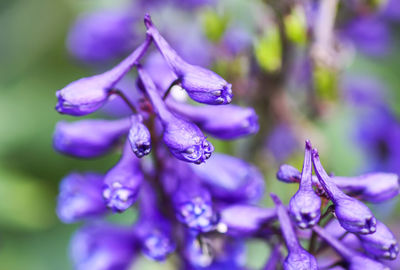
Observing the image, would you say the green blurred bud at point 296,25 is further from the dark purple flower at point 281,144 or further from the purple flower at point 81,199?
the purple flower at point 81,199

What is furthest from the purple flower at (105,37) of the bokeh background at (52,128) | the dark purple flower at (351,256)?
the dark purple flower at (351,256)

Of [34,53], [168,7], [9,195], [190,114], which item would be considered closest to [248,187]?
[190,114]

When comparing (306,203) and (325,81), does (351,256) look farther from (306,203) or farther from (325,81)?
(325,81)

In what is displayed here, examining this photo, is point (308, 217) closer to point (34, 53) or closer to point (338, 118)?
point (338, 118)

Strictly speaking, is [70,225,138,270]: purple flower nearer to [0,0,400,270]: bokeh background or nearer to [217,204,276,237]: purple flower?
[217,204,276,237]: purple flower

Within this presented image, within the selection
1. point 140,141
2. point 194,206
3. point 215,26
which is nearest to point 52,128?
point 215,26

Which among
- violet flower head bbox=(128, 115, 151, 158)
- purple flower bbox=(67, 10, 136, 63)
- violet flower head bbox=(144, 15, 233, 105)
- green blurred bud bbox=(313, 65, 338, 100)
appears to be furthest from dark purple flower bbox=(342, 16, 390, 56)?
violet flower head bbox=(128, 115, 151, 158)

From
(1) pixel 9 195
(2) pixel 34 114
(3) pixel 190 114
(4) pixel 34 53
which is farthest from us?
(4) pixel 34 53
